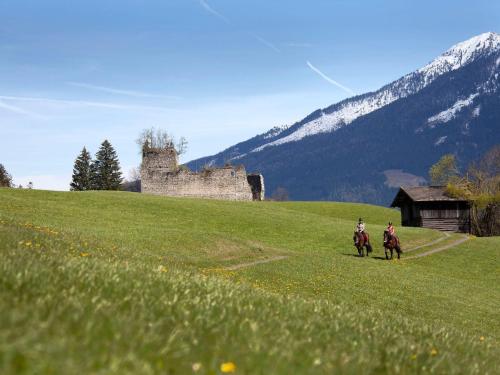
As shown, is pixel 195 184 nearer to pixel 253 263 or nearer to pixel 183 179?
pixel 183 179

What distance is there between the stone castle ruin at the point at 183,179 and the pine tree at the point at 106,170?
3814 cm

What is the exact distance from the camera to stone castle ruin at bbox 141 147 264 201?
114 metres

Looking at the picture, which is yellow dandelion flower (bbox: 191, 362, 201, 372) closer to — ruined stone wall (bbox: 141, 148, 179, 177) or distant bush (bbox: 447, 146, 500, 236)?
distant bush (bbox: 447, 146, 500, 236)

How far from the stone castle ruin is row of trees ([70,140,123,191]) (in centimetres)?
3840

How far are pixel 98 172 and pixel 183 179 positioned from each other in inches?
1874

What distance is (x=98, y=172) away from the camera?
15325cm

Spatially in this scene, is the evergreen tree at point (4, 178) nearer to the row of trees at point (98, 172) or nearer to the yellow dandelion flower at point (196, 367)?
the row of trees at point (98, 172)

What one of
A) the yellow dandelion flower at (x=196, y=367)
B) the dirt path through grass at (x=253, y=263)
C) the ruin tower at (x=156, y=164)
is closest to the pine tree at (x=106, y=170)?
the ruin tower at (x=156, y=164)

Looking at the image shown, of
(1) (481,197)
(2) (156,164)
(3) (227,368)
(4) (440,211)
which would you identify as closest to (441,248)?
(4) (440,211)

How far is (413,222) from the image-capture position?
101 meters

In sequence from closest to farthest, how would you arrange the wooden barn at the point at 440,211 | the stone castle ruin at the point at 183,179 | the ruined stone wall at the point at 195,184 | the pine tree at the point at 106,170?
the wooden barn at the point at 440,211 → the ruined stone wall at the point at 195,184 → the stone castle ruin at the point at 183,179 → the pine tree at the point at 106,170

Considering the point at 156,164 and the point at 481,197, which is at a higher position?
the point at 156,164

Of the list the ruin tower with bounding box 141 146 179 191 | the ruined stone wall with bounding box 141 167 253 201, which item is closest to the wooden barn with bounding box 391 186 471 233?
the ruined stone wall with bounding box 141 167 253 201

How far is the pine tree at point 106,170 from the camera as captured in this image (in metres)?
151
